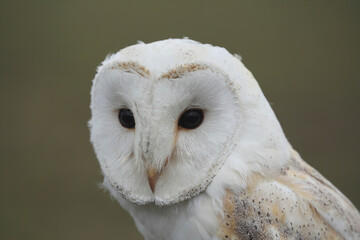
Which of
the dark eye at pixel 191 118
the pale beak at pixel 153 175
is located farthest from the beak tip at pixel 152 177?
the dark eye at pixel 191 118

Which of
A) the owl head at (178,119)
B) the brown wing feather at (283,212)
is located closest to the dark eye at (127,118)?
the owl head at (178,119)

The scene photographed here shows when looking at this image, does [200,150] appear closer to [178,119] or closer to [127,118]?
[178,119]

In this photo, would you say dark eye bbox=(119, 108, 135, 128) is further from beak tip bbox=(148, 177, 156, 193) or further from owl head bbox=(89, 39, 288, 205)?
beak tip bbox=(148, 177, 156, 193)

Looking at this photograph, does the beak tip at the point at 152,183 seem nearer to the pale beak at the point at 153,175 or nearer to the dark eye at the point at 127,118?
the pale beak at the point at 153,175

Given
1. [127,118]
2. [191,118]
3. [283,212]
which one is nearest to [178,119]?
[191,118]

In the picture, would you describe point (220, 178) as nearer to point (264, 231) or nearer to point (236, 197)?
point (236, 197)

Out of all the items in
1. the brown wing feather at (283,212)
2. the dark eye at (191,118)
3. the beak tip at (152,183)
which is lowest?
the brown wing feather at (283,212)

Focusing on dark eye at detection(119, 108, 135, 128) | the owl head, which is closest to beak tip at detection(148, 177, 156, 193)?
the owl head

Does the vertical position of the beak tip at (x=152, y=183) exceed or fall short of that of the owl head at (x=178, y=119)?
it falls short
